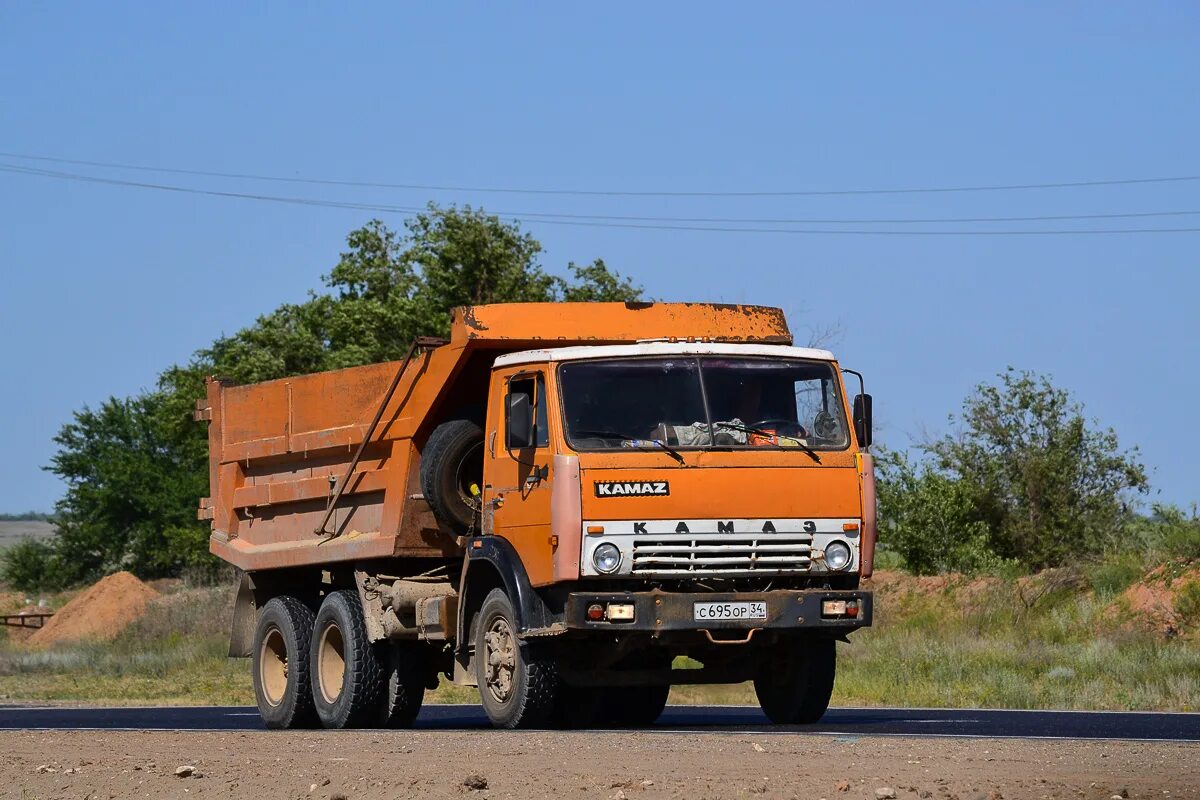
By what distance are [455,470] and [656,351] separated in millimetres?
2044

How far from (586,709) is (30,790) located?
647 cm

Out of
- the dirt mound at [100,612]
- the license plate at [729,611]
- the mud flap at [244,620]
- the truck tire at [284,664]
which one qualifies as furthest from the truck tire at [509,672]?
the dirt mound at [100,612]

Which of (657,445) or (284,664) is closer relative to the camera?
(657,445)

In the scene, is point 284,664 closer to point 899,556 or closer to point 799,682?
point 799,682

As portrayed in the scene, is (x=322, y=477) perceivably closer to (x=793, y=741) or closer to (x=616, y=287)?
(x=793, y=741)

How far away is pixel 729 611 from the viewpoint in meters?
13.7

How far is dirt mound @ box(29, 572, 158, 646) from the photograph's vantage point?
159ft

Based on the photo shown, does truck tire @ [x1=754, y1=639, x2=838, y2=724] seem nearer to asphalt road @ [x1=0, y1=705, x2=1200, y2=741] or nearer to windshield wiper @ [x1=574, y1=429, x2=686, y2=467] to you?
asphalt road @ [x1=0, y1=705, x2=1200, y2=741]

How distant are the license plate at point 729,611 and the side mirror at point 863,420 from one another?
1.51 meters

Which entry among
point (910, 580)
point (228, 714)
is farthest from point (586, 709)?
point (910, 580)

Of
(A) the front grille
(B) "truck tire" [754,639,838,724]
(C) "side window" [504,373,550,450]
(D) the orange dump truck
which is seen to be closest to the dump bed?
(D) the orange dump truck

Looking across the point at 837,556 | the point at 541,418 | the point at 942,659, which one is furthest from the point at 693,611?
the point at 942,659

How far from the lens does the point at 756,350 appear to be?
47.7 feet

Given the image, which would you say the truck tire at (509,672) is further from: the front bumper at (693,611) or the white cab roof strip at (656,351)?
the white cab roof strip at (656,351)
